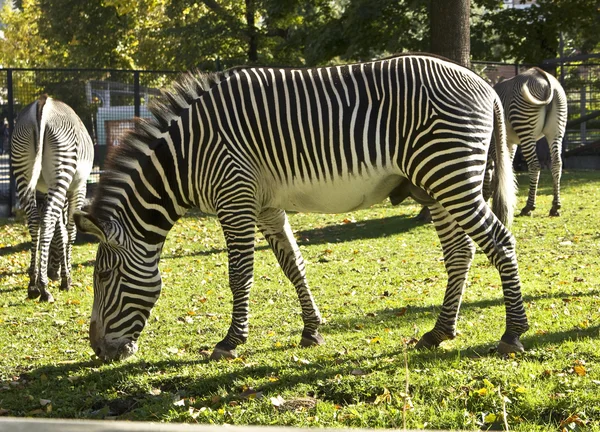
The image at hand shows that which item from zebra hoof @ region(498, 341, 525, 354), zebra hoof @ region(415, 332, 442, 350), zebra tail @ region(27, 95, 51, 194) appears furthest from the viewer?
zebra tail @ region(27, 95, 51, 194)

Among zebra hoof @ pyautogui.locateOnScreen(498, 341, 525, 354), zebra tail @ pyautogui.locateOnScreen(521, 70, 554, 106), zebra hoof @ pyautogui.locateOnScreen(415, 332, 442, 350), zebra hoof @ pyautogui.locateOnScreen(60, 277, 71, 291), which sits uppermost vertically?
zebra tail @ pyautogui.locateOnScreen(521, 70, 554, 106)

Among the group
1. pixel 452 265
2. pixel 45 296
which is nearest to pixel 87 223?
pixel 452 265

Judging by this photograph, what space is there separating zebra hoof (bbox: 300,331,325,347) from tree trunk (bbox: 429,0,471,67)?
7.90 m

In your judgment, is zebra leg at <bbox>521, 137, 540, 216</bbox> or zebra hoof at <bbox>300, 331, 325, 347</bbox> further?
zebra leg at <bbox>521, 137, 540, 216</bbox>

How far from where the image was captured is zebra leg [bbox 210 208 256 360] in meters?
6.16

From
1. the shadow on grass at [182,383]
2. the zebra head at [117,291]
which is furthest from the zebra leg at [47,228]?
the zebra head at [117,291]

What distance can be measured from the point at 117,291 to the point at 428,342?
2664 millimetres

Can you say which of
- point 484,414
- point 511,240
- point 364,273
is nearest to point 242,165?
point 511,240

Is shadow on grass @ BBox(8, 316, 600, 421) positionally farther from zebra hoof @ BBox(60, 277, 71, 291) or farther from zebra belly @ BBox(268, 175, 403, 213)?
zebra hoof @ BBox(60, 277, 71, 291)

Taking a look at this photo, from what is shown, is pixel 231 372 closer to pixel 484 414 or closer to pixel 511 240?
pixel 484 414

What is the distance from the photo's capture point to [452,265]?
6504mm

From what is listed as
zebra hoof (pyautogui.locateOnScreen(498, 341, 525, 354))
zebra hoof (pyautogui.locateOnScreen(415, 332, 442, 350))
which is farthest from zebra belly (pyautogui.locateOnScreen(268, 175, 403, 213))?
zebra hoof (pyautogui.locateOnScreen(498, 341, 525, 354))

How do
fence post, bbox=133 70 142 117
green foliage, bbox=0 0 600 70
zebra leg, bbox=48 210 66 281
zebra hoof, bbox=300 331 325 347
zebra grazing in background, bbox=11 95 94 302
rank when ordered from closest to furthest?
zebra hoof, bbox=300 331 325 347 → zebra grazing in background, bbox=11 95 94 302 → zebra leg, bbox=48 210 66 281 → fence post, bbox=133 70 142 117 → green foliage, bbox=0 0 600 70

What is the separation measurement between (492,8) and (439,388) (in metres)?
24.1
